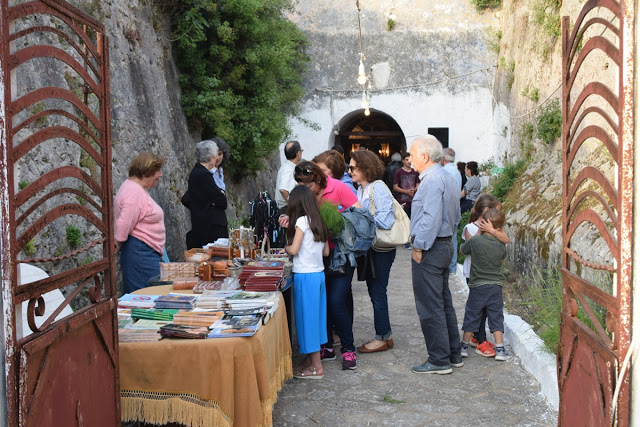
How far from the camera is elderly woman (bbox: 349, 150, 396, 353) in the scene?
6.07 m

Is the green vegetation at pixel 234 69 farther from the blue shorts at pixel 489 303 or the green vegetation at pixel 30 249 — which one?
the blue shorts at pixel 489 303

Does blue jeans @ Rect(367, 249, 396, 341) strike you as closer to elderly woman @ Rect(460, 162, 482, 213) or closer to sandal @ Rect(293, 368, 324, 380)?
sandal @ Rect(293, 368, 324, 380)

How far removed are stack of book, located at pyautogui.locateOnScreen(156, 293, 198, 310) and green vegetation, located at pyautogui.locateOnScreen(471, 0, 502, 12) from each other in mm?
14689

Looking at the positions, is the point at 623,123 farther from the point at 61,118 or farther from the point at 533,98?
the point at 533,98

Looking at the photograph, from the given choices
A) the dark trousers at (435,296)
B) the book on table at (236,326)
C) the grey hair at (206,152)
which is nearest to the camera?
the book on table at (236,326)

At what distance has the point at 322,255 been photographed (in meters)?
5.57

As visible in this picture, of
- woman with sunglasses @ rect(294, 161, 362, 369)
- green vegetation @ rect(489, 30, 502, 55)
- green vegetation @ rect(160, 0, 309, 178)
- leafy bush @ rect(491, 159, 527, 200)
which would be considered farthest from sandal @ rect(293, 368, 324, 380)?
green vegetation @ rect(489, 30, 502, 55)

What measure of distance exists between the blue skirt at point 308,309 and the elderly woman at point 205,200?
1756 millimetres

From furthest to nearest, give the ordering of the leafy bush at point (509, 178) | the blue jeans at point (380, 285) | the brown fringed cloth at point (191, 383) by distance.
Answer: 1. the leafy bush at point (509, 178)
2. the blue jeans at point (380, 285)
3. the brown fringed cloth at point (191, 383)

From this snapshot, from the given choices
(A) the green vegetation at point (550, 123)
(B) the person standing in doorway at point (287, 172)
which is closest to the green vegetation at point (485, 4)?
(A) the green vegetation at point (550, 123)

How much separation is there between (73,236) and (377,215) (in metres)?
3.12

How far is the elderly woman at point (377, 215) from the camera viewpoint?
6.07 metres

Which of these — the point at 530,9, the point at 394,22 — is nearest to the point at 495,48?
the point at 394,22

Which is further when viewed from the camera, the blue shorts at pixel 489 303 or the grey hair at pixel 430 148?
the blue shorts at pixel 489 303
